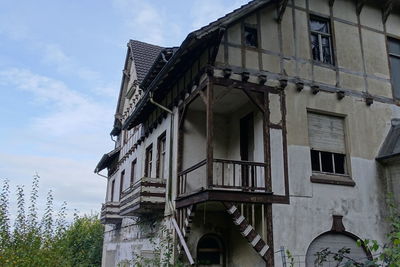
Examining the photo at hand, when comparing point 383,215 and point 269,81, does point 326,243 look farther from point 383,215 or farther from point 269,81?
point 269,81

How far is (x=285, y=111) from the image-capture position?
9.74m

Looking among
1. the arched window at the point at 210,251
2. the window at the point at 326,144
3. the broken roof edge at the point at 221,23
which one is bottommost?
the arched window at the point at 210,251

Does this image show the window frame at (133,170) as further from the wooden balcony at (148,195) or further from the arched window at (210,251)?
the arched window at (210,251)

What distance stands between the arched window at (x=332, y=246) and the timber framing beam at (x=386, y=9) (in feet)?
22.4

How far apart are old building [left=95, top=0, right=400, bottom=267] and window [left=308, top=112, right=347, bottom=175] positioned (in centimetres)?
3

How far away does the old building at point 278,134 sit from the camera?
9047 millimetres

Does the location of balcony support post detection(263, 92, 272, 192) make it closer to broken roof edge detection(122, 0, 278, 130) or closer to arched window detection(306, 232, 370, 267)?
arched window detection(306, 232, 370, 267)

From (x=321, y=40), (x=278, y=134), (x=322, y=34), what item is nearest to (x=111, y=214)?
(x=278, y=134)

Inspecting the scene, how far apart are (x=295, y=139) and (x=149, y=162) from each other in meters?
6.39

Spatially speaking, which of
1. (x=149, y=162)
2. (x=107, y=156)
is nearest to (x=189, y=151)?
(x=149, y=162)

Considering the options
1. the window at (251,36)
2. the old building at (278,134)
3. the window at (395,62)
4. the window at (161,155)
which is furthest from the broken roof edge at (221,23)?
the window at (395,62)

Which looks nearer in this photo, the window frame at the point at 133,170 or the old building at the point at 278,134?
the old building at the point at 278,134

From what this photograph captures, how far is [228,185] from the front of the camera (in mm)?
9570

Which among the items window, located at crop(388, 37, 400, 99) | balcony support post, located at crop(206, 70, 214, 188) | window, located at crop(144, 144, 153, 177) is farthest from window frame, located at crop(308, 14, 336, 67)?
window, located at crop(144, 144, 153, 177)
